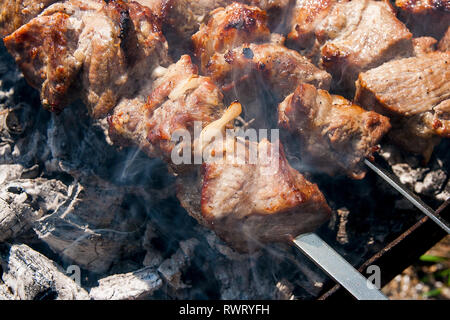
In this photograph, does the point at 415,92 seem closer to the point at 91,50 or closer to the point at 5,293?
the point at 91,50

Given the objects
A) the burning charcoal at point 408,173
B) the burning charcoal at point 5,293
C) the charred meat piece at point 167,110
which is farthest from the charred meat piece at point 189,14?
the burning charcoal at point 5,293

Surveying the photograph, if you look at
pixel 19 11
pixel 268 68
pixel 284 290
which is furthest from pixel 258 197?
pixel 19 11

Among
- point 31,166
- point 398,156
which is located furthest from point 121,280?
point 398,156

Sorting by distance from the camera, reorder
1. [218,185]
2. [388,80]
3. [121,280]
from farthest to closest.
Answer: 1. [121,280]
2. [388,80]
3. [218,185]

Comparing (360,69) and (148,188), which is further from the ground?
(360,69)

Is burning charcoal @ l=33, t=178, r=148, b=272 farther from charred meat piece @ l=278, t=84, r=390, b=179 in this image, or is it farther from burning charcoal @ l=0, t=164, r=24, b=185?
charred meat piece @ l=278, t=84, r=390, b=179

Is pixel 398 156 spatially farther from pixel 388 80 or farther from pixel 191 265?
pixel 191 265
